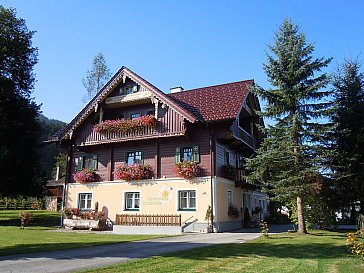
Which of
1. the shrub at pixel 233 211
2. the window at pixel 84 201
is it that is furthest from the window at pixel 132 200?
the shrub at pixel 233 211

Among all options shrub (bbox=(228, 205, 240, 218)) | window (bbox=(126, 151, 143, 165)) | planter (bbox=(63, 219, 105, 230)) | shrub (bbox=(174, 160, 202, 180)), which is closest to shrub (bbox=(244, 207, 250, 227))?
shrub (bbox=(228, 205, 240, 218))

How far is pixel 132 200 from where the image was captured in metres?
25.7

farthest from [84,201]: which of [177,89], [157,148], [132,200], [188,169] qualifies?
[177,89]

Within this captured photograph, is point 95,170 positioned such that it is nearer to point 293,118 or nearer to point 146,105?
point 146,105

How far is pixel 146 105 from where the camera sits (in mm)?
27109

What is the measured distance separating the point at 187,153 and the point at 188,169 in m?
1.78

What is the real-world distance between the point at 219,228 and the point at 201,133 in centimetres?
648

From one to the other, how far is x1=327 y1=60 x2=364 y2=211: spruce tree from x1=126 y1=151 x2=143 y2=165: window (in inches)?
519

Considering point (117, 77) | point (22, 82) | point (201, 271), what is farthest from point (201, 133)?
point (22, 82)

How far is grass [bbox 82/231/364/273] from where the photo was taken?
855cm

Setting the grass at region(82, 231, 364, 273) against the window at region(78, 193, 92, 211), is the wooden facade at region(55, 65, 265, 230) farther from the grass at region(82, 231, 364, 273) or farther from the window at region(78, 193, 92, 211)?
the grass at region(82, 231, 364, 273)

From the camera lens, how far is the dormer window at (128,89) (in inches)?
1050

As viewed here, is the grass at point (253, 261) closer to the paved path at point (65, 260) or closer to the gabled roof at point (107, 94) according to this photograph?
the paved path at point (65, 260)

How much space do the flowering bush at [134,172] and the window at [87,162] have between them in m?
3.25
